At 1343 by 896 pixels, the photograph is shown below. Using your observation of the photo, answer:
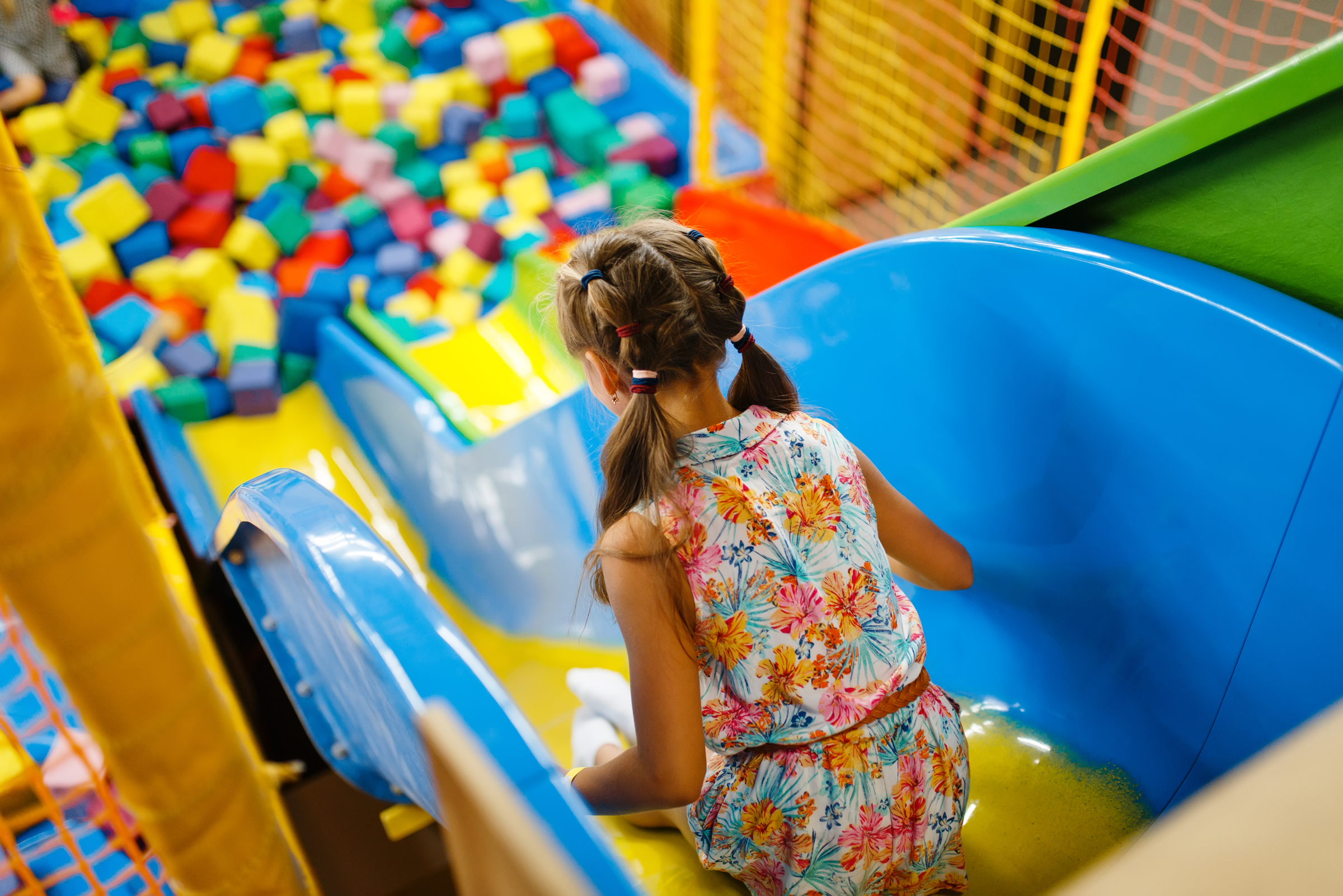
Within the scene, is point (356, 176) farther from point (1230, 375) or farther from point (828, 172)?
point (1230, 375)

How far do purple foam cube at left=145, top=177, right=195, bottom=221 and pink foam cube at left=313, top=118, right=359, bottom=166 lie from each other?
41cm

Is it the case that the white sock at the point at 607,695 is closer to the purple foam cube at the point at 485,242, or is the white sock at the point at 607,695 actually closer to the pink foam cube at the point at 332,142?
the purple foam cube at the point at 485,242

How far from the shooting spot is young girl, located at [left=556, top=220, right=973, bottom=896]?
782mm

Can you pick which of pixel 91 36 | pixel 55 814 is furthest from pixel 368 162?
pixel 55 814

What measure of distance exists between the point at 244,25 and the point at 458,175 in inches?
36.9

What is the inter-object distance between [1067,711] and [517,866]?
3.11 feet

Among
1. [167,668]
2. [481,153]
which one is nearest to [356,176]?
[481,153]

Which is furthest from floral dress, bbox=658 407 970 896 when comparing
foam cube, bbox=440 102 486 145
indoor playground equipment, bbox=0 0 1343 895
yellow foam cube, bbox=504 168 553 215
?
foam cube, bbox=440 102 486 145

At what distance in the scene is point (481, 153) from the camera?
2.75 m

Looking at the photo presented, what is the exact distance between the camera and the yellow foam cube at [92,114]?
2574mm

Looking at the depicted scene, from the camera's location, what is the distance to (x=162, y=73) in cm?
284

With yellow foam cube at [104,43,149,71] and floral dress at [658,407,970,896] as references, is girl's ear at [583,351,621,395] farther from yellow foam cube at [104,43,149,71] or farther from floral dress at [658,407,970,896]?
yellow foam cube at [104,43,149,71]

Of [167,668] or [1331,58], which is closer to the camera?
[167,668]

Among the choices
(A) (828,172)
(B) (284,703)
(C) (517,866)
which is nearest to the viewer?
(C) (517,866)
